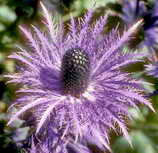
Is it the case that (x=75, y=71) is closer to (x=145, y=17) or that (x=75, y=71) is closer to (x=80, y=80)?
(x=80, y=80)

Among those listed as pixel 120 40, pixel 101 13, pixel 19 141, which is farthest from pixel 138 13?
pixel 19 141

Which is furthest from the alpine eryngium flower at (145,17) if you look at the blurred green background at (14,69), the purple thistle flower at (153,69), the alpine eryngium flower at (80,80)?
the alpine eryngium flower at (80,80)

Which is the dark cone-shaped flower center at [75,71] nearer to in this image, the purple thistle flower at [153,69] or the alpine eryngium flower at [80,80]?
the alpine eryngium flower at [80,80]

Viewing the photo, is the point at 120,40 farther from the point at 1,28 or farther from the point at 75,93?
the point at 1,28

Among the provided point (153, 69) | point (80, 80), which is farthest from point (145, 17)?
point (80, 80)

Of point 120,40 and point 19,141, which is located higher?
point 120,40

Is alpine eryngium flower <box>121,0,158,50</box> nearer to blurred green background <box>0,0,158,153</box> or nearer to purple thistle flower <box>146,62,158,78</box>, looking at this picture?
blurred green background <box>0,0,158,153</box>
